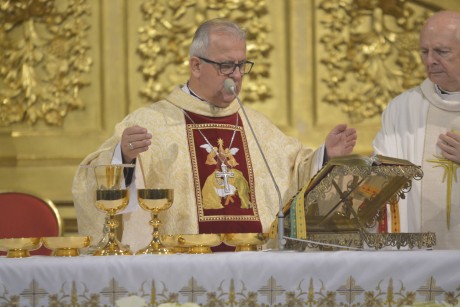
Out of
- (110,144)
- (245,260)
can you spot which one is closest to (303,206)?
(245,260)

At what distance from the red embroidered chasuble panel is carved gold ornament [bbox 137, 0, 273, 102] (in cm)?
165

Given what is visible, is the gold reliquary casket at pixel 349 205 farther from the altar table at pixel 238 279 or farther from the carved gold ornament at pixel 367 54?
the carved gold ornament at pixel 367 54

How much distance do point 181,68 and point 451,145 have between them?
105 inches

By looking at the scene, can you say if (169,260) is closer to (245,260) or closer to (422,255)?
(245,260)

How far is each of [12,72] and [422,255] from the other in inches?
167

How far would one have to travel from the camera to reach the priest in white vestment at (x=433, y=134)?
15.4 feet

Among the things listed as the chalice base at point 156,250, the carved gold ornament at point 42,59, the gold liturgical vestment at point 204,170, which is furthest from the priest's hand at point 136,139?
the carved gold ornament at point 42,59

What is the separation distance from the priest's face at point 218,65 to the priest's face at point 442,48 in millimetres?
881

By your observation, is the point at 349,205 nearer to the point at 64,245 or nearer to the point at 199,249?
the point at 199,249

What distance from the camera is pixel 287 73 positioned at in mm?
6609

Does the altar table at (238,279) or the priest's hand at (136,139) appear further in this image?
the priest's hand at (136,139)

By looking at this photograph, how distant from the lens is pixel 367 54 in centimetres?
664

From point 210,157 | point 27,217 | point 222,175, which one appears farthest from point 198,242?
point 27,217

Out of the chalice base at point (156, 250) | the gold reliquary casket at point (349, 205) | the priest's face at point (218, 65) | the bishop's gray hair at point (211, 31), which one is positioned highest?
the bishop's gray hair at point (211, 31)
